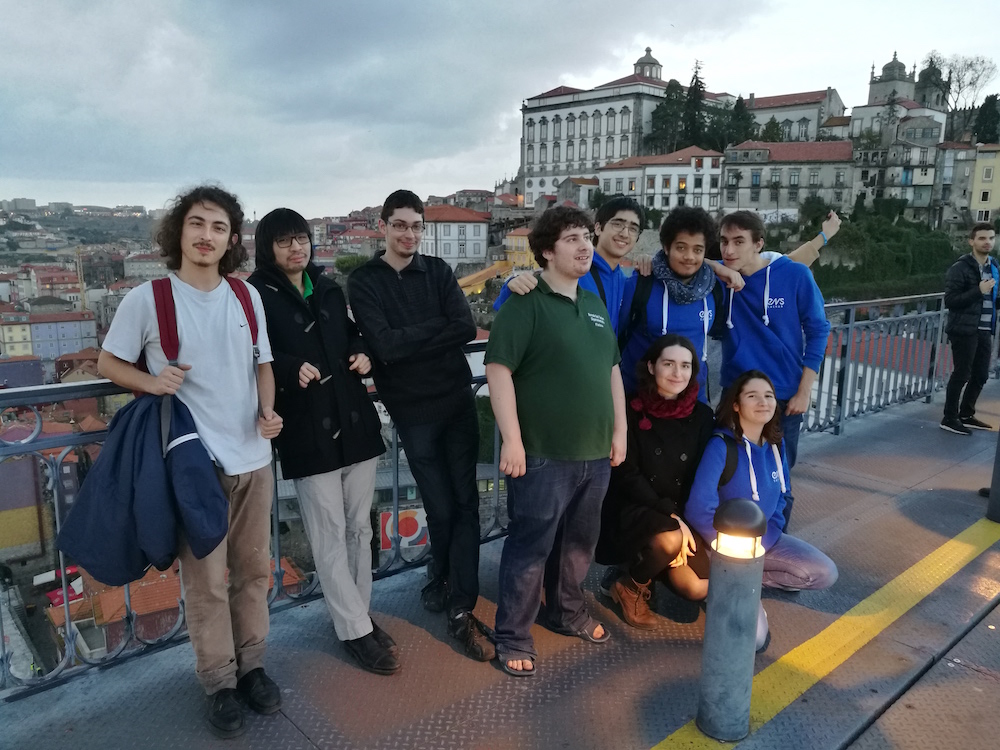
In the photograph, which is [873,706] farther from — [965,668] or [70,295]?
[70,295]

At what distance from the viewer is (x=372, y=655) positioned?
9.14ft

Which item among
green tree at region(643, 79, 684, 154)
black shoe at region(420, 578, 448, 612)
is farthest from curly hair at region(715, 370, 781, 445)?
green tree at region(643, 79, 684, 154)

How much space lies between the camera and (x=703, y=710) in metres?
2.44

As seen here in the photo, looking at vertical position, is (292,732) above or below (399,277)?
below

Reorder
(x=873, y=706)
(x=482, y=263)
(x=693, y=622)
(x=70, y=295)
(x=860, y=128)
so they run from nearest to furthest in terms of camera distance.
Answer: (x=873, y=706), (x=693, y=622), (x=70, y=295), (x=860, y=128), (x=482, y=263)

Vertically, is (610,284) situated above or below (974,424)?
above

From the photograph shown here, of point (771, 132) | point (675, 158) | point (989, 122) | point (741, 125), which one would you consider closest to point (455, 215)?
point (675, 158)

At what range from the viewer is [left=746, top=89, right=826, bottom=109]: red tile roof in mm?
79625

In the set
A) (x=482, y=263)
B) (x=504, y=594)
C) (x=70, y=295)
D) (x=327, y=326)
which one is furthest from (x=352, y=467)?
(x=482, y=263)

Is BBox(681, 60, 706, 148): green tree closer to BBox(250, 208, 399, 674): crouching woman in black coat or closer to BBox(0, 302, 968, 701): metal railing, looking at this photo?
BBox(0, 302, 968, 701): metal railing

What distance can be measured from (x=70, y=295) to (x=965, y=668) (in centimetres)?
3262

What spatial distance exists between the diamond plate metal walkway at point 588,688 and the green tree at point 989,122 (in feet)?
274

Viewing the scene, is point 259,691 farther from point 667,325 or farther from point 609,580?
point 667,325

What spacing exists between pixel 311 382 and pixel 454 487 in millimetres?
844
